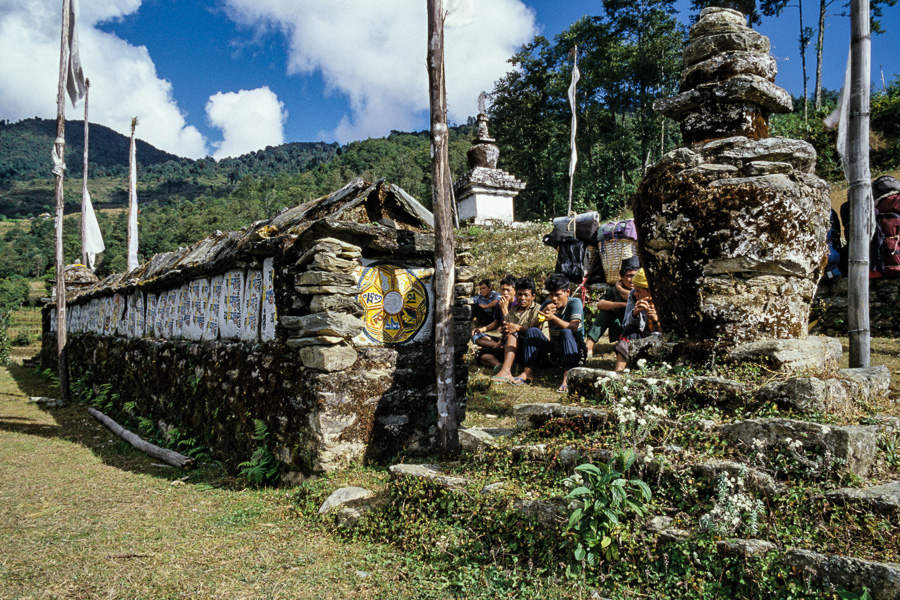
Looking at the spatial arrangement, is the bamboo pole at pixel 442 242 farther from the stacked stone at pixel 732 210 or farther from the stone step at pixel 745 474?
the stone step at pixel 745 474

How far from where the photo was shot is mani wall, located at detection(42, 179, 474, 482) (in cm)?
473

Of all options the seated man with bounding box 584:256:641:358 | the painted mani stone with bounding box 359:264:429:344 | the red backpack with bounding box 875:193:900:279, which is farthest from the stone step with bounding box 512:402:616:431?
the red backpack with bounding box 875:193:900:279

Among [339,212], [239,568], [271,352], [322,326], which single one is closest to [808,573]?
[239,568]

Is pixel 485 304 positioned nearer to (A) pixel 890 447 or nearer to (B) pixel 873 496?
(A) pixel 890 447

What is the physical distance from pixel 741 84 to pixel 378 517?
4.05 metres

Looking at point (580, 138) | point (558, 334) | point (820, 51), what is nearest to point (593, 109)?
point (580, 138)

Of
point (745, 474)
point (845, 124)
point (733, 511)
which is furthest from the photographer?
point (845, 124)

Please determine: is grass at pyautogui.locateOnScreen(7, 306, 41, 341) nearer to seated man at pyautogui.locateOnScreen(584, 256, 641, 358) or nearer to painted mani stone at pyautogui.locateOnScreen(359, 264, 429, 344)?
painted mani stone at pyautogui.locateOnScreen(359, 264, 429, 344)

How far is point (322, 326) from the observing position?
4.65 m

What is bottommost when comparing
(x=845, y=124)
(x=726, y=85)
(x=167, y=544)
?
(x=167, y=544)

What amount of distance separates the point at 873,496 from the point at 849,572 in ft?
1.31

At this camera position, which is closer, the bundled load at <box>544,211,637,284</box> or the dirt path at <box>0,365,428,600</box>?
the dirt path at <box>0,365,428,600</box>

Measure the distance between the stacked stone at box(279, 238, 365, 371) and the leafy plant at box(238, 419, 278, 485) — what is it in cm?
105

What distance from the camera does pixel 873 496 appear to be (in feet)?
7.75
